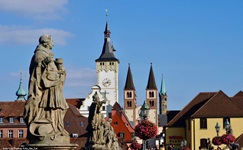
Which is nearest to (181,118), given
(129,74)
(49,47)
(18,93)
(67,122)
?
(67,122)

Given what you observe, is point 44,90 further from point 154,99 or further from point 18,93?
point 154,99

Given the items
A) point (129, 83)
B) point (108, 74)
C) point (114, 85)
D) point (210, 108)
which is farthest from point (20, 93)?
point (129, 83)

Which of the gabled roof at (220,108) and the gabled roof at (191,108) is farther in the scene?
the gabled roof at (191,108)

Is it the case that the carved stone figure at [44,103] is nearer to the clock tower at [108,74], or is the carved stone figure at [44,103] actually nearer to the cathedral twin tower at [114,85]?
the cathedral twin tower at [114,85]

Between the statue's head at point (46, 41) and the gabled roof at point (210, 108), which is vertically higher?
the gabled roof at point (210, 108)

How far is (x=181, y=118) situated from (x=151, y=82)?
10956 centimetres

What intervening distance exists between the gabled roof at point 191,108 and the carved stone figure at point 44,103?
68690 millimetres

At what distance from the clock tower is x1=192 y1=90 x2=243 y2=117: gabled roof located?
87.8 metres

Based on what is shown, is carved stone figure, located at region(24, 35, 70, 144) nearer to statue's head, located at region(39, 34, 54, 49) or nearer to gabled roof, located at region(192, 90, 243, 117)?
statue's head, located at region(39, 34, 54, 49)

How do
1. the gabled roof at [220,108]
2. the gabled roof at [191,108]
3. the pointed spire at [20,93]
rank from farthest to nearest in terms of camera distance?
the pointed spire at [20,93]
the gabled roof at [191,108]
the gabled roof at [220,108]

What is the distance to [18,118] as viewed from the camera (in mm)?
79625

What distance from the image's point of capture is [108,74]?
170000 millimetres

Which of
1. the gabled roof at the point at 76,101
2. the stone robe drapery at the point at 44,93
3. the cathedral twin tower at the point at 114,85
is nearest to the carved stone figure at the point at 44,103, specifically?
the stone robe drapery at the point at 44,93

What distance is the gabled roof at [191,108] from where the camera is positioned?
81.2 metres
